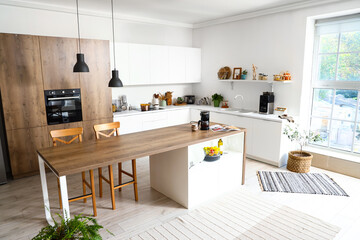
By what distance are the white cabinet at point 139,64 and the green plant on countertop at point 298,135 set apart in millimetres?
2972

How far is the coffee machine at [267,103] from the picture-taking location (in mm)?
4867

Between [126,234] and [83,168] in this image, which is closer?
[83,168]

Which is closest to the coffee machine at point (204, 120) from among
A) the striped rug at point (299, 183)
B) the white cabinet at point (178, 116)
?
the striped rug at point (299, 183)

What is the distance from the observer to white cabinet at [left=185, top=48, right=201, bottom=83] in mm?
6195

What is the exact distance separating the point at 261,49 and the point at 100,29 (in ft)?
10.6

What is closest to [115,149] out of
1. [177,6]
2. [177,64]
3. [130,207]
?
[130,207]

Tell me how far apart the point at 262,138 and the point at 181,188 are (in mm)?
2150

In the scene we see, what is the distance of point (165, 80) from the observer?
5844mm

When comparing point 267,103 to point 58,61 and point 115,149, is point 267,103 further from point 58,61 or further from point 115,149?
point 58,61

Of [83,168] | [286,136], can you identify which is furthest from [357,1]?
[83,168]

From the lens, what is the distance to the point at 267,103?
4.87 meters

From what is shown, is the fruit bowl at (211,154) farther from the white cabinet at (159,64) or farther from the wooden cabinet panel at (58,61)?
the white cabinet at (159,64)

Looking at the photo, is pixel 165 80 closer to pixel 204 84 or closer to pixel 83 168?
pixel 204 84

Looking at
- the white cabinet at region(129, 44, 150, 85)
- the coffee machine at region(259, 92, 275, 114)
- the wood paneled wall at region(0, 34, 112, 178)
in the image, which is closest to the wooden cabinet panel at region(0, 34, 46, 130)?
the wood paneled wall at region(0, 34, 112, 178)
